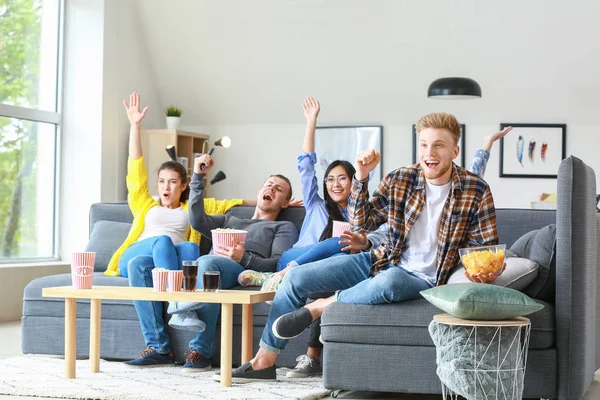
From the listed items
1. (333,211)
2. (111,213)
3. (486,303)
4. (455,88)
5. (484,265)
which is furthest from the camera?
(455,88)

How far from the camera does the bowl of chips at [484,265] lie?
313 centimetres

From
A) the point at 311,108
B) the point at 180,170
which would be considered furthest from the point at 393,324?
the point at 180,170

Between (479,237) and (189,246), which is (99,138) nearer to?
(189,246)

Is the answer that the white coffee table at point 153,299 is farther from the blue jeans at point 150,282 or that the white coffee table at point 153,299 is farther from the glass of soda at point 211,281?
the blue jeans at point 150,282

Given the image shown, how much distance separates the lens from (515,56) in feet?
26.5

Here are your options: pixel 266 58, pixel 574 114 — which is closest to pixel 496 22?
pixel 574 114

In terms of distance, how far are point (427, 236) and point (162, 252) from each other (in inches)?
52.8

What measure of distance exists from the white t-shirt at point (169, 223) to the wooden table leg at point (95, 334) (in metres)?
0.67

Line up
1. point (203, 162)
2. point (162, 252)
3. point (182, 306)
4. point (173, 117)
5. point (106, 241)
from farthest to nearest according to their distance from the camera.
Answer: point (173, 117) → point (106, 241) → point (203, 162) → point (162, 252) → point (182, 306)

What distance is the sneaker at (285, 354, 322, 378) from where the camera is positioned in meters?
3.90

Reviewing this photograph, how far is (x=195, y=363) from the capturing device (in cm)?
400

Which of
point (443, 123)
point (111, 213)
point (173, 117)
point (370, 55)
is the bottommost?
point (111, 213)

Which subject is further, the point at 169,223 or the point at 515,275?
the point at 169,223

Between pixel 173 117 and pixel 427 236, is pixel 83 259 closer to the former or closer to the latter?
pixel 427 236
